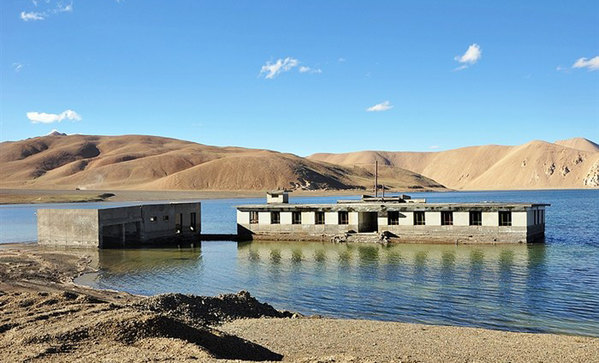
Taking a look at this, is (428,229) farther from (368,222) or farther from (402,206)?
(368,222)

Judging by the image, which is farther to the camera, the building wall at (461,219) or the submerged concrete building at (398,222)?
the building wall at (461,219)

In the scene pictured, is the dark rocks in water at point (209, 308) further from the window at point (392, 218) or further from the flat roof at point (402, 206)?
the window at point (392, 218)

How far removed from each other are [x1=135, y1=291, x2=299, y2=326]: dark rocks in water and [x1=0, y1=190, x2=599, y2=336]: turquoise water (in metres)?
2.38

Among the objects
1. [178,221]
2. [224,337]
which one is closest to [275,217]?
[178,221]

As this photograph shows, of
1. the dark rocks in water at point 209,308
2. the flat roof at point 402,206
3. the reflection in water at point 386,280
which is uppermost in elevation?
the flat roof at point 402,206

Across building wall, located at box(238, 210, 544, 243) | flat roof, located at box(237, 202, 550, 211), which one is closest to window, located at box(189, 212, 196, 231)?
flat roof, located at box(237, 202, 550, 211)

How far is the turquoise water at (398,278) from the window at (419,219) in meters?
2.75

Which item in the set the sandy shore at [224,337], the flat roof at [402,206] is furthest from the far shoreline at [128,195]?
the sandy shore at [224,337]

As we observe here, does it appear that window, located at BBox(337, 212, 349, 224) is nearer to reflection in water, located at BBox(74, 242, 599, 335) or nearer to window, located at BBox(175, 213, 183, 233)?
reflection in water, located at BBox(74, 242, 599, 335)

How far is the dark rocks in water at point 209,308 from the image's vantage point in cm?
1878

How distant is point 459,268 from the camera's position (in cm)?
3303

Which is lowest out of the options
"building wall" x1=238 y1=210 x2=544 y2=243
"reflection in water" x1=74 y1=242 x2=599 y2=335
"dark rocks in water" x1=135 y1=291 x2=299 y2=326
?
"reflection in water" x1=74 y1=242 x2=599 y2=335

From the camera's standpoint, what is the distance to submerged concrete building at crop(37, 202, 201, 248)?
144 ft

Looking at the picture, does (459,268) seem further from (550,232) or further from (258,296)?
(550,232)
